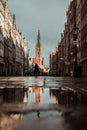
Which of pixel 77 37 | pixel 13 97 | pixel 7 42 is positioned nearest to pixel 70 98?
pixel 13 97

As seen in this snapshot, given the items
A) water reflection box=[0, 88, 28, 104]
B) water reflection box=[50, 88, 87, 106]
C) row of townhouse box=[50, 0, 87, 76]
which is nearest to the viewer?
water reflection box=[50, 88, 87, 106]

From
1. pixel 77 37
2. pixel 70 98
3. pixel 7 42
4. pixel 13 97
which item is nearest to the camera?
pixel 70 98

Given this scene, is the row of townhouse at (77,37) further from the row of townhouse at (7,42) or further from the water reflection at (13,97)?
the water reflection at (13,97)

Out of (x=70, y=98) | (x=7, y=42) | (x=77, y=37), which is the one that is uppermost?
(x=7, y=42)

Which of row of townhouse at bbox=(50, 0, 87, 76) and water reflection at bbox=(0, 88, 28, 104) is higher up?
row of townhouse at bbox=(50, 0, 87, 76)

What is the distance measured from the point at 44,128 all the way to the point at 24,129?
0.25 meters

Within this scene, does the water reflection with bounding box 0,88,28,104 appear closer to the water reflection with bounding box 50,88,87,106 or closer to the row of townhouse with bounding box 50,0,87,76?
the water reflection with bounding box 50,88,87,106

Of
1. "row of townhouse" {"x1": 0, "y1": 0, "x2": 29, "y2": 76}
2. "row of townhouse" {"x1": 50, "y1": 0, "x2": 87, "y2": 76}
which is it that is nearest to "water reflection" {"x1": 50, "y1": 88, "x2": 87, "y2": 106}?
"row of townhouse" {"x1": 50, "y1": 0, "x2": 87, "y2": 76}

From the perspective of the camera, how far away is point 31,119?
4219mm

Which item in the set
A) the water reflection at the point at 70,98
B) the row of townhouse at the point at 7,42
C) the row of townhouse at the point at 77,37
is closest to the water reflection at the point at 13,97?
the water reflection at the point at 70,98

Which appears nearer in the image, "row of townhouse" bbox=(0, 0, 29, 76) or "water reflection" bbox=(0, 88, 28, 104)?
"water reflection" bbox=(0, 88, 28, 104)

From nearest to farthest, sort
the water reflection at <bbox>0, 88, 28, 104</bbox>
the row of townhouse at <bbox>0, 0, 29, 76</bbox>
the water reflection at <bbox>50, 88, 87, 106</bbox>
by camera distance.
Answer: the water reflection at <bbox>50, 88, 87, 106</bbox> → the water reflection at <bbox>0, 88, 28, 104</bbox> → the row of townhouse at <bbox>0, 0, 29, 76</bbox>

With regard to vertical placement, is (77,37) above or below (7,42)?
below

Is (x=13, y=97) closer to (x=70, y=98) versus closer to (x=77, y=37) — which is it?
(x=70, y=98)
